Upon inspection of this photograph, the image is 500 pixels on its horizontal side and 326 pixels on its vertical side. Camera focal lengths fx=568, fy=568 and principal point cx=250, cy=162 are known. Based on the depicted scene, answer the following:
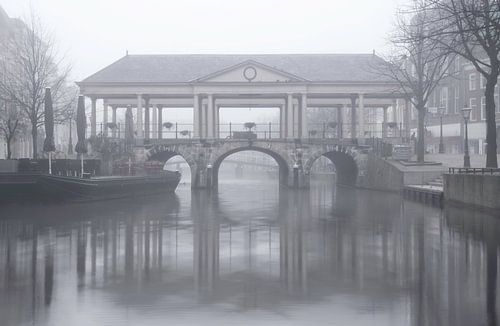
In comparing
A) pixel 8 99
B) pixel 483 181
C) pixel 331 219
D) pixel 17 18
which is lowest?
pixel 331 219

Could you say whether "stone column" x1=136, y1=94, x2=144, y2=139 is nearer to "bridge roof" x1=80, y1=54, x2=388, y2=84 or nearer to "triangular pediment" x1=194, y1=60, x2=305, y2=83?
"bridge roof" x1=80, y1=54, x2=388, y2=84

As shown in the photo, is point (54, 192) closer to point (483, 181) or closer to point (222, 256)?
point (222, 256)

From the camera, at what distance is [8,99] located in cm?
3491

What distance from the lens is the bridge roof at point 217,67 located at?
1882 inches

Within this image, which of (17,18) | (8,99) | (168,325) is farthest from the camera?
(17,18)

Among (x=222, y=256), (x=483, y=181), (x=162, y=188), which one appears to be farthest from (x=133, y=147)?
(x=222, y=256)

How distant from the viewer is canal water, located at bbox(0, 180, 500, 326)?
25.0ft

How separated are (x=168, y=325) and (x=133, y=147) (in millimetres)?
38564

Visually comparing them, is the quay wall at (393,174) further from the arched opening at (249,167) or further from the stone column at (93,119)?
the arched opening at (249,167)

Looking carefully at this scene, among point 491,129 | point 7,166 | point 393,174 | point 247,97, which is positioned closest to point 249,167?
point 247,97

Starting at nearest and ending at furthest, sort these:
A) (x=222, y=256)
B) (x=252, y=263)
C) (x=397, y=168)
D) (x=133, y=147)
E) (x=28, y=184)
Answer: (x=252, y=263) → (x=222, y=256) → (x=28, y=184) → (x=397, y=168) → (x=133, y=147)

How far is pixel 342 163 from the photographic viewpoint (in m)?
53.1

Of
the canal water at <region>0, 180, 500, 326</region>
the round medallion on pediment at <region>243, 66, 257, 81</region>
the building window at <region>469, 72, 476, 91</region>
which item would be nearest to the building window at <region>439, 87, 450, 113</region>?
the building window at <region>469, 72, 476, 91</region>

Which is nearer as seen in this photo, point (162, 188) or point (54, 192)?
point (54, 192)
